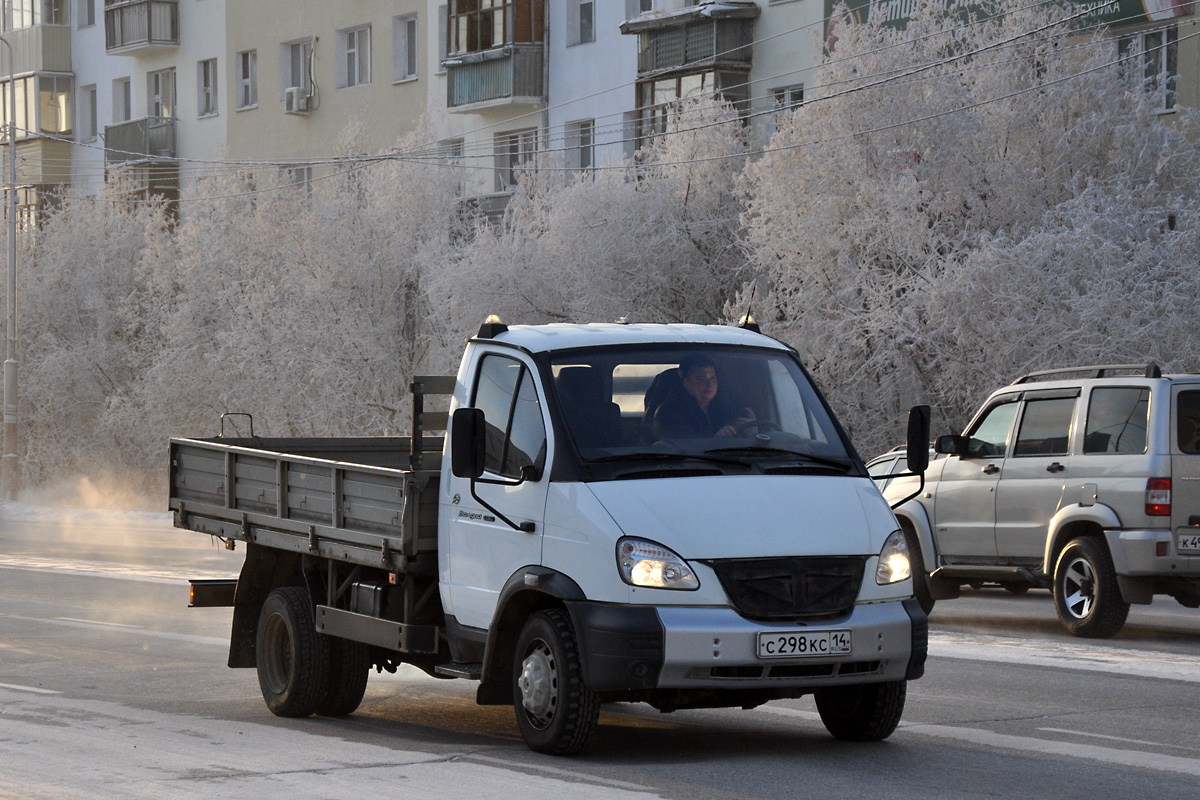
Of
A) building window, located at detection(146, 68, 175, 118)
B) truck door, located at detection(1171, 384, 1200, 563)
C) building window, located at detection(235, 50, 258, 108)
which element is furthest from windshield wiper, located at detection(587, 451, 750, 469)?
building window, located at detection(146, 68, 175, 118)

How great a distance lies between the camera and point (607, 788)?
7.54 metres

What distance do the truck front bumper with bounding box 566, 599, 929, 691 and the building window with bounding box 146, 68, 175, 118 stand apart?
167 feet

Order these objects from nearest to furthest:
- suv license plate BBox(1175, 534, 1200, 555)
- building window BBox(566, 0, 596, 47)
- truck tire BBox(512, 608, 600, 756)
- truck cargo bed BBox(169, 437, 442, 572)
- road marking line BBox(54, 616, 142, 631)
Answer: truck tire BBox(512, 608, 600, 756)
truck cargo bed BBox(169, 437, 442, 572)
suv license plate BBox(1175, 534, 1200, 555)
road marking line BBox(54, 616, 142, 631)
building window BBox(566, 0, 596, 47)

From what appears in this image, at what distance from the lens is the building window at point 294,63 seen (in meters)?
50.6

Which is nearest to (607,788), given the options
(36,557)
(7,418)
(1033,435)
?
(1033,435)

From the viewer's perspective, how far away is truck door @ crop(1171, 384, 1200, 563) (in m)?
13.6

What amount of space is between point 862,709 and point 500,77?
3586 centimetres

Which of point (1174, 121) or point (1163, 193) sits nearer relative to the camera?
point (1163, 193)

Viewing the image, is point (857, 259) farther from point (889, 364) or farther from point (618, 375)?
point (618, 375)

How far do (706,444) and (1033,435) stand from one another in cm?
705

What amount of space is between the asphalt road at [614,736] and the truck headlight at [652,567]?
2.78 feet

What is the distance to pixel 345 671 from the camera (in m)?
10.1

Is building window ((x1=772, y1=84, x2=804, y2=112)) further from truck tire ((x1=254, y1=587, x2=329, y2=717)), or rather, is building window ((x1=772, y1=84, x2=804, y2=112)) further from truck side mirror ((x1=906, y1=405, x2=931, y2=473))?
truck side mirror ((x1=906, y1=405, x2=931, y2=473))

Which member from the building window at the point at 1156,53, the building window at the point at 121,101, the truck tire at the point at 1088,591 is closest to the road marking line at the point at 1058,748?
the truck tire at the point at 1088,591
